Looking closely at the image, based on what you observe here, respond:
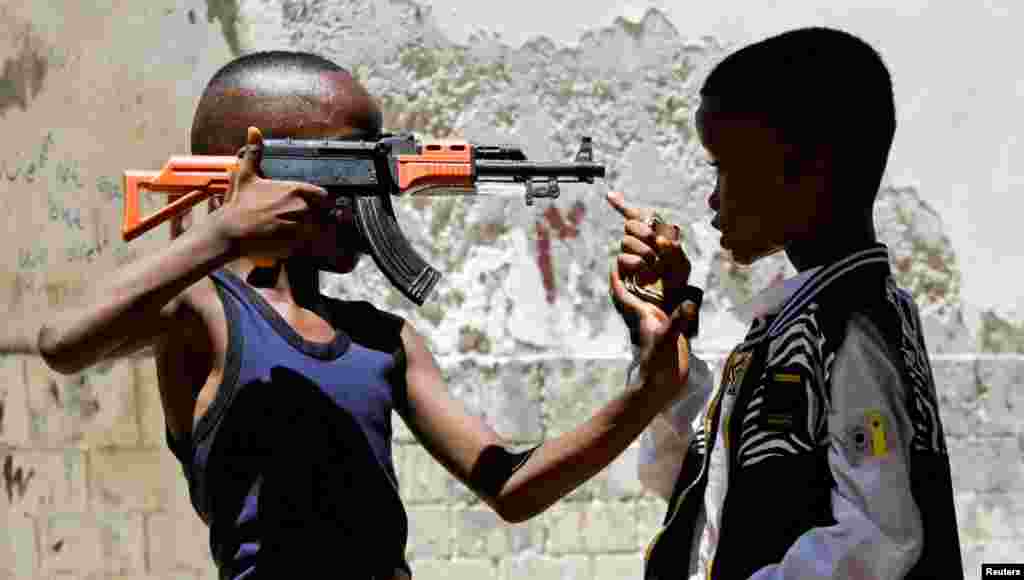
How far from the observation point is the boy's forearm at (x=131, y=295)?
2014 millimetres

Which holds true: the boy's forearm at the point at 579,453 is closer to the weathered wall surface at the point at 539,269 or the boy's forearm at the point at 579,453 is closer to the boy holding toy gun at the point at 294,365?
the boy holding toy gun at the point at 294,365

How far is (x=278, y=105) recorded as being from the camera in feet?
7.64

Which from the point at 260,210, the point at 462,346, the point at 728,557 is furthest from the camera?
the point at 462,346

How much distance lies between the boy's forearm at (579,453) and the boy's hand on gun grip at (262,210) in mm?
497

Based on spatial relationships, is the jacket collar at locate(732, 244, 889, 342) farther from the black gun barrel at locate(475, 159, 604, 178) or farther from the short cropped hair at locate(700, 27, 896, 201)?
the black gun barrel at locate(475, 159, 604, 178)

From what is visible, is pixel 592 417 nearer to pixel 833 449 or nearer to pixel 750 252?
pixel 750 252

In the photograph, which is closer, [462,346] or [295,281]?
[295,281]

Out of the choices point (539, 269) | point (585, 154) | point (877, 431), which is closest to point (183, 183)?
point (585, 154)

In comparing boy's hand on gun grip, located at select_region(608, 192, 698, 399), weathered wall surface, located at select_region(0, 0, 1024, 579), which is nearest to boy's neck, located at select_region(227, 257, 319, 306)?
boy's hand on gun grip, located at select_region(608, 192, 698, 399)

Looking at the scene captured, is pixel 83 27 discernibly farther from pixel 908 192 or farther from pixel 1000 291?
pixel 1000 291

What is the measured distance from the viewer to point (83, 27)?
4875 millimetres

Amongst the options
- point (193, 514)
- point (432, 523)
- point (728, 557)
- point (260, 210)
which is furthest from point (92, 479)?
point (728, 557)

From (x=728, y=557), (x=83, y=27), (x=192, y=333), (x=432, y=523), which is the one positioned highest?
(x=83, y=27)

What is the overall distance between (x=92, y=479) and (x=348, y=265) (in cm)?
276
